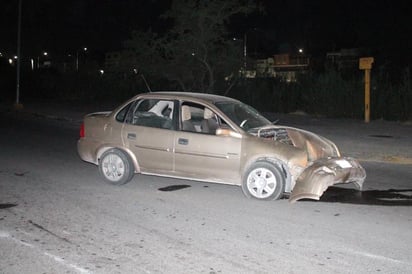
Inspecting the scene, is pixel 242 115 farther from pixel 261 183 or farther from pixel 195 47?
pixel 195 47

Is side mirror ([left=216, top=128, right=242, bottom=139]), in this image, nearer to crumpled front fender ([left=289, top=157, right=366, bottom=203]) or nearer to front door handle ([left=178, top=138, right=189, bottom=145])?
front door handle ([left=178, top=138, right=189, bottom=145])

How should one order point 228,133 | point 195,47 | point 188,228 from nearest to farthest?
1. point 188,228
2. point 228,133
3. point 195,47

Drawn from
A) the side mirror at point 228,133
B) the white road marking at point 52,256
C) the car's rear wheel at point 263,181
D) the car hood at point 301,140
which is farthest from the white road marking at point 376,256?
the side mirror at point 228,133

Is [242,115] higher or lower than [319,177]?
higher

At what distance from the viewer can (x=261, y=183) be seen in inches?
333

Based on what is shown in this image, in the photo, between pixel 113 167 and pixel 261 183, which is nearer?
pixel 261 183

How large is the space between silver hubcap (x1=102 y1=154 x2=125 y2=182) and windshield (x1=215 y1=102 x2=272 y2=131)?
193 centimetres

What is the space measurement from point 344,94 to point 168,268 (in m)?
19.9

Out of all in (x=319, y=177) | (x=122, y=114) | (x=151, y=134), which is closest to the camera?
(x=319, y=177)

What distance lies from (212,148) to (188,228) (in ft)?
6.62

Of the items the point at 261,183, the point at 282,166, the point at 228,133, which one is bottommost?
the point at 261,183

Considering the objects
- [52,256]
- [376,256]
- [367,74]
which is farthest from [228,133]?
[367,74]

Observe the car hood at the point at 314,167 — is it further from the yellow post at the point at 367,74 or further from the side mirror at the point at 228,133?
the yellow post at the point at 367,74

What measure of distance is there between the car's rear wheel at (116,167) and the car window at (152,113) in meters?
A: 0.60
